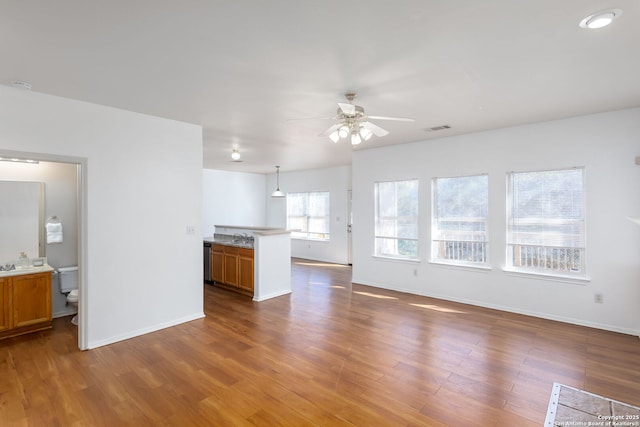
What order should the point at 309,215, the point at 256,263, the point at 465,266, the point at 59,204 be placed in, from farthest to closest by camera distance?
1. the point at 309,215
2. the point at 256,263
3. the point at 465,266
4. the point at 59,204

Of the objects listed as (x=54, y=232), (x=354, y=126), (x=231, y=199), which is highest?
(x=354, y=126)

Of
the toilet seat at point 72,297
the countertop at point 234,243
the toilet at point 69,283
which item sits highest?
the countertop at point 234,243

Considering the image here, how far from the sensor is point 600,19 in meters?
1.90

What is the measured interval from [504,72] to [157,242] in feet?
13.7

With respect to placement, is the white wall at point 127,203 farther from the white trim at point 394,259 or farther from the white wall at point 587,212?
the white wall at point 587,212

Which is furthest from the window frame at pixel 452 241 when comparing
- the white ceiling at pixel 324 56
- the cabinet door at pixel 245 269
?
the cabinet door at pixel 245 269

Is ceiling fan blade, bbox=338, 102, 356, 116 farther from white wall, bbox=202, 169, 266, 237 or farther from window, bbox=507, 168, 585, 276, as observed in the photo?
white wall, bbox=202, 169, 266, 237

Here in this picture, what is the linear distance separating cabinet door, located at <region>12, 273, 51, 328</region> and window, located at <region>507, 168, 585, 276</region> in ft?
20.6

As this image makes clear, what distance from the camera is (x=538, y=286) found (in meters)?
4.25

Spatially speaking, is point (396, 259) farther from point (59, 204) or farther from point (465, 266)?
→ point (59, 204)

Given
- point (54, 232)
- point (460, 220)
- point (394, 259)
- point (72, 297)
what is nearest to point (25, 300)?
point (72, 297)

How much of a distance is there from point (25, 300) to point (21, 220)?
111 cm

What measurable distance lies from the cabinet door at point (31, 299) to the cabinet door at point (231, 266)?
8.29 feet

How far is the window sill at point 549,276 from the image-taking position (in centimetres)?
395
